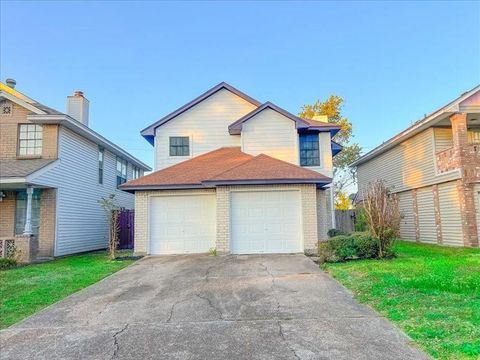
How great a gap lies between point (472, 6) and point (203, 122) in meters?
14.1

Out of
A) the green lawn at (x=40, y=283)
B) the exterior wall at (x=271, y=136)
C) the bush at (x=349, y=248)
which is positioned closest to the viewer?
the green lawn at (x=40, y=283)

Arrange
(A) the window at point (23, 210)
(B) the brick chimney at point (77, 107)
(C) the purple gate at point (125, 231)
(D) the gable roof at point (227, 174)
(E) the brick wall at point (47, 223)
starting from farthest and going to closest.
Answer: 1. (C) the purple gate at point (125, 231)
2. (B) the brick chimney at point (77, 107)
3. (A) the window at point (23, 210)
4. (E) the brick wall at point (47, 223)
5. (D) the gable roof at point (227, 174)

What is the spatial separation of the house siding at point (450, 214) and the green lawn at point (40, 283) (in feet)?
45.7

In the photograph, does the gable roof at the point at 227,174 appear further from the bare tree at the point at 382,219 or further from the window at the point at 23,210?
the window at the point at 23,210

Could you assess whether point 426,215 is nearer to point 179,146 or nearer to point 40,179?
point 179,146

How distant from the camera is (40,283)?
28.7ft

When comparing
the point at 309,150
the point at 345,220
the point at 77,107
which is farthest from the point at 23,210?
the point at 345,220

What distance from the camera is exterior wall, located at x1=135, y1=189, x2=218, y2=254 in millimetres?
13211

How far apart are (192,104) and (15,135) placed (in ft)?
26.2

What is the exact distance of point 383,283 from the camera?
7160 mm

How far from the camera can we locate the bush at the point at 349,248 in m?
10.4

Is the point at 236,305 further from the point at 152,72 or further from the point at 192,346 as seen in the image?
the point at 152,72

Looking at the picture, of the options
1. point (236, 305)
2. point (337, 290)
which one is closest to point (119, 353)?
point (236, 305)

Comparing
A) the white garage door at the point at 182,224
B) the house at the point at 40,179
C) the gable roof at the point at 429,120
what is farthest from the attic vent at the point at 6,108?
the gable roof at the point at 429,120
